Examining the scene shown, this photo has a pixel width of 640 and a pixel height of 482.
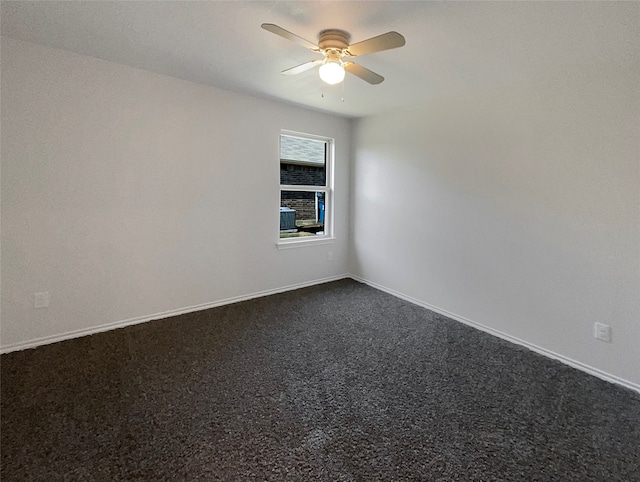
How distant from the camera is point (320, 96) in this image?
11.2 feet

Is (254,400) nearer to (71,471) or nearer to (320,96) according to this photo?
(71,471)

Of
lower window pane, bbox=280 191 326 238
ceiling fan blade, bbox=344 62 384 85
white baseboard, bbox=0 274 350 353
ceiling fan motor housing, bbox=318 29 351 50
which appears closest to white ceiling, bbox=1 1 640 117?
ceiling fan motor housing, bbox=318 29 351 50

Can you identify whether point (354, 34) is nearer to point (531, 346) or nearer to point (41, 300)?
point (531, 346)

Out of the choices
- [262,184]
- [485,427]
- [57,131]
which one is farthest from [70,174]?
[485,427]

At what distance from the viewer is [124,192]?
2.86 m

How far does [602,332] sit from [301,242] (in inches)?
122

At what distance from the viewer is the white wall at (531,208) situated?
2.22 meters

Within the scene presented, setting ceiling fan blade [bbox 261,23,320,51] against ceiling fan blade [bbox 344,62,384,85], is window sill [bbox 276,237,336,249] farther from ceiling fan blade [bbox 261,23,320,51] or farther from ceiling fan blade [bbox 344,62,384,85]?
ceiling fan blade [bbox 261,23,320,51]

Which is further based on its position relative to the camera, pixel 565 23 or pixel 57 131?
pixel 57 131

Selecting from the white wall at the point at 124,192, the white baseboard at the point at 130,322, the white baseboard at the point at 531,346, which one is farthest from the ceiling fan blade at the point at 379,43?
the white baseboard at the point at 130,322

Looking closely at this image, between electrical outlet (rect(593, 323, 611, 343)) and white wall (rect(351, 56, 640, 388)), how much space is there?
35 millimetres

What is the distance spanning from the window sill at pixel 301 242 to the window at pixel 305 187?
0.07ft

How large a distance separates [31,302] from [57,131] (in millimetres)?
1414

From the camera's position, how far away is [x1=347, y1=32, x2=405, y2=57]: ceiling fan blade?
1.65 m
